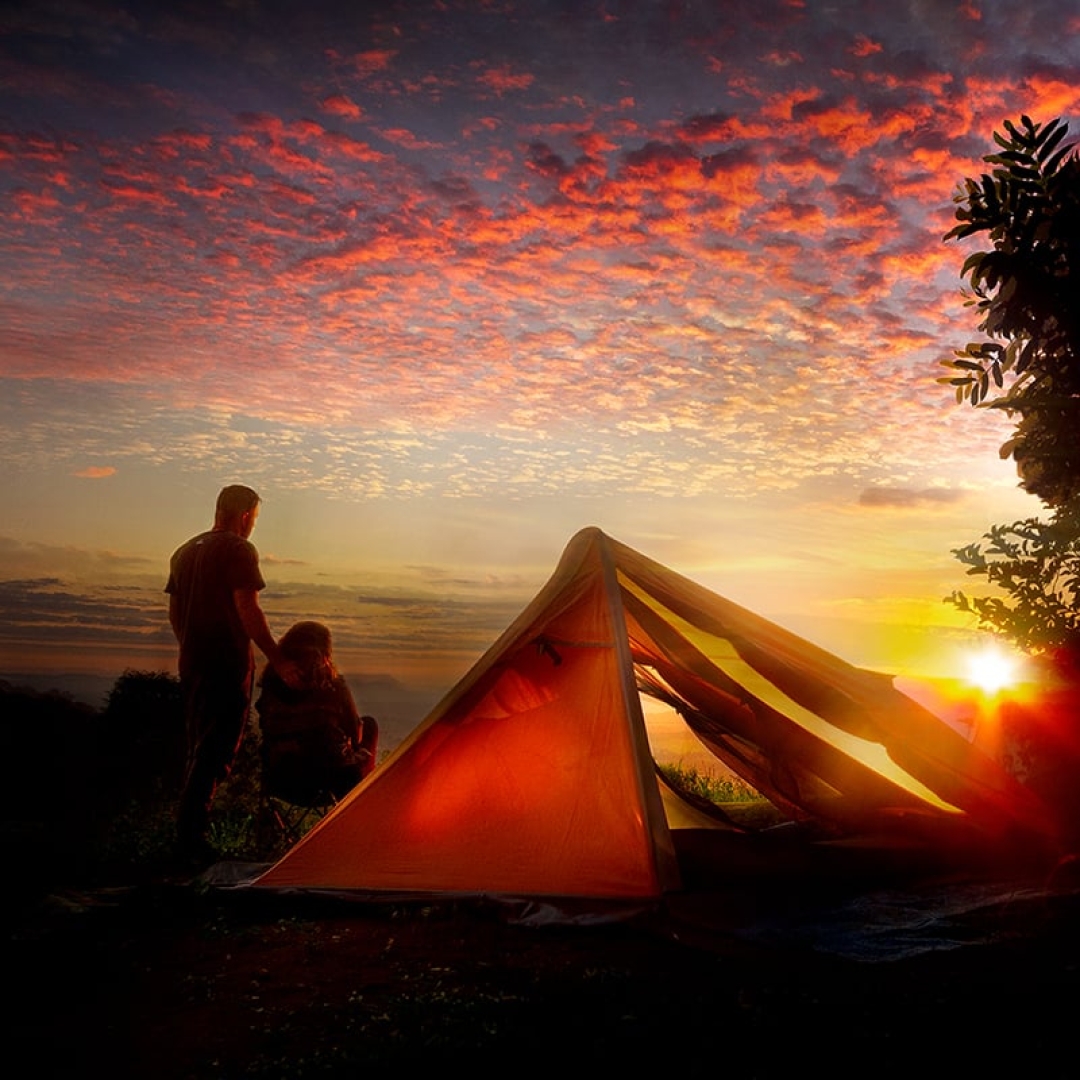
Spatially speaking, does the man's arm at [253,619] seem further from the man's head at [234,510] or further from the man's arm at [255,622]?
the man's head at [234,510]

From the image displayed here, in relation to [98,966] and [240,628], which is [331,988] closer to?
[98,966]

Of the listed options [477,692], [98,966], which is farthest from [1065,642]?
[98,966]

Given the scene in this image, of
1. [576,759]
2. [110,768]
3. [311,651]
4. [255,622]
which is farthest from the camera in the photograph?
[110,768]

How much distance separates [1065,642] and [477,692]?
566 cm

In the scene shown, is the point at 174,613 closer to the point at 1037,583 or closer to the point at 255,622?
the point at 255,622

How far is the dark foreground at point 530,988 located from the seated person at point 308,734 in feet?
4.10

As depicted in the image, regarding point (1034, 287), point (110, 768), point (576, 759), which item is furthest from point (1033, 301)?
point (110, 768)

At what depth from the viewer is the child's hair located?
20.4 feet

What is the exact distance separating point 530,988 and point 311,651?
317 centimetres

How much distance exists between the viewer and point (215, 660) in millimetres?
5953

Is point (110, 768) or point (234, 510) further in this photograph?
point (110, 768)

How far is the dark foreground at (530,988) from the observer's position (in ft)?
9.84

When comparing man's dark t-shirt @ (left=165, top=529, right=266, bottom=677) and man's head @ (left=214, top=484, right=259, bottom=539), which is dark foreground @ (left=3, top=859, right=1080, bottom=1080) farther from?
man's head @ (left=214, top=484, right=259, bottom=539)

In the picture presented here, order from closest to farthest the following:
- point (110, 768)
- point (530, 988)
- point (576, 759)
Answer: point (530, 988) → point (576, 759) → point (110, 768)
